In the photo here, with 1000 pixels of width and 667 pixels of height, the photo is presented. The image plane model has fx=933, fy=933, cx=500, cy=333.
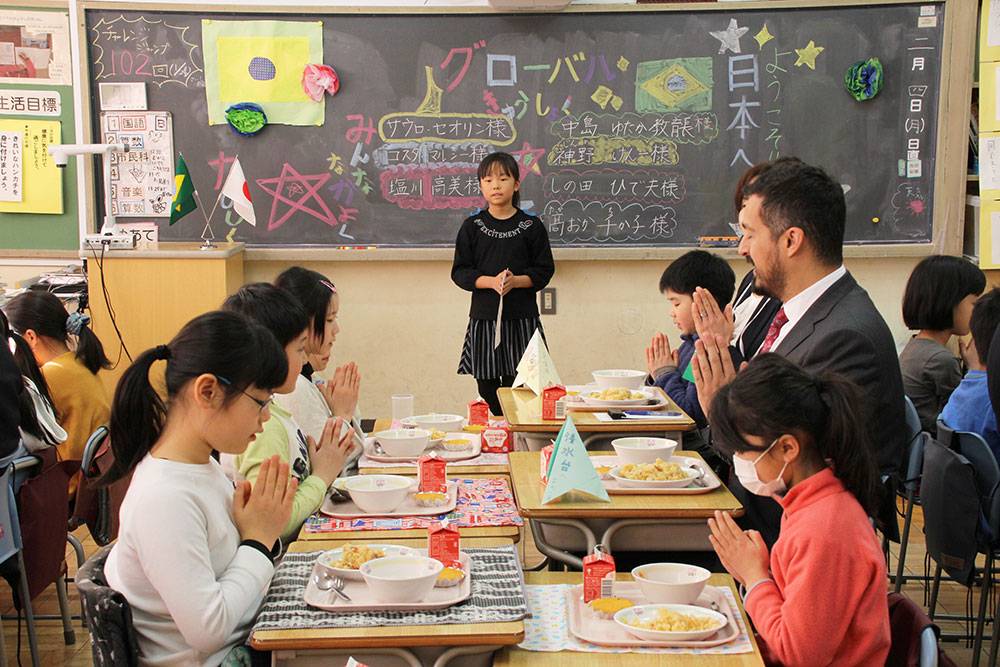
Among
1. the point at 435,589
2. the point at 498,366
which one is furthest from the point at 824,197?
the point at 498,366

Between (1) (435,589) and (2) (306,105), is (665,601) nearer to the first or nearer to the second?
(1) (435,589)

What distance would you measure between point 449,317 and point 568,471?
3.18 m

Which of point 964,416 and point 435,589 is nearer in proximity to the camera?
point 435,589

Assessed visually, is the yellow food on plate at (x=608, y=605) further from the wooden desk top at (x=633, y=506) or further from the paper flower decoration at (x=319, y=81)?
the paper flower decoration at (x=319, y=81)

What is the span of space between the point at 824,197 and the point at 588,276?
117 inches

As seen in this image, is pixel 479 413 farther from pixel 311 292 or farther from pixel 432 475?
pixel 432 475

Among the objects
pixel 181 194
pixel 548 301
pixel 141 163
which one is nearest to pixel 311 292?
pixel 181 194

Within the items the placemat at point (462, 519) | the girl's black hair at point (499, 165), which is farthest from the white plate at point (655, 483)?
the girl's black hair at point (499, 165)

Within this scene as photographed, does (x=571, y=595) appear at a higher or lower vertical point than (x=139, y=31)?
lower

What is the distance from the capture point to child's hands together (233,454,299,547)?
71.3 inches

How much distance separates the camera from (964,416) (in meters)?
2.90

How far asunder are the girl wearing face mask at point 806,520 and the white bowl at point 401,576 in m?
0.58

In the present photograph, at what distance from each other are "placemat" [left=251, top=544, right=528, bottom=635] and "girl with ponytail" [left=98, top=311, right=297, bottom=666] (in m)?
0.04

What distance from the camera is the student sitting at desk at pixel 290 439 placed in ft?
7.34
